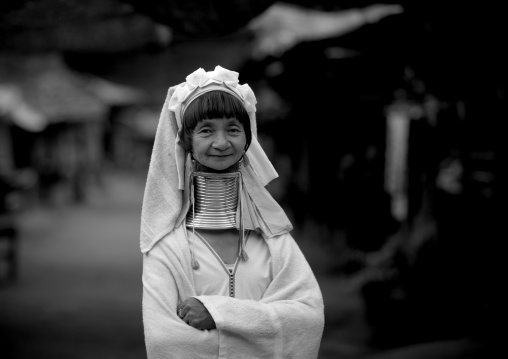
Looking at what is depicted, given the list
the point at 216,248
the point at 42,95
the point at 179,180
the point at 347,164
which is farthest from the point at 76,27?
the point at 42,95

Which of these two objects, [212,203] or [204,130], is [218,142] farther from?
[212,203]

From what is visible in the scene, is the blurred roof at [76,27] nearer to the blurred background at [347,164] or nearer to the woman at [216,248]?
the blurred background at [347,164]

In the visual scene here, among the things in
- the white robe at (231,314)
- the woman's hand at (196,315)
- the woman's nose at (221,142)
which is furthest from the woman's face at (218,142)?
the woman's hand at (196,315)

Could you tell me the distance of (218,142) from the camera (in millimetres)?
2109

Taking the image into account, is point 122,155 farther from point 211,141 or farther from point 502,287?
point 211,141

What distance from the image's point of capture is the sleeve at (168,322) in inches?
78.4

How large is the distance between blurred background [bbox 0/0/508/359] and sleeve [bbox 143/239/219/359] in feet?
5.90

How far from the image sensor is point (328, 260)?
8977mm

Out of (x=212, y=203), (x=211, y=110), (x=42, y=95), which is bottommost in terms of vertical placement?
(x=212, y=203)

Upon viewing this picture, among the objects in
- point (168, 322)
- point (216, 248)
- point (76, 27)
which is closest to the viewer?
point (168, 322)

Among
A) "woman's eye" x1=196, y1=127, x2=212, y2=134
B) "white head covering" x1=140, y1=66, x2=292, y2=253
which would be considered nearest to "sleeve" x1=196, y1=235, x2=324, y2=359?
"white head covering" x1=140, y1=66, x2=292, y2=253

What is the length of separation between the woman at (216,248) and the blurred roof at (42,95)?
46.2 feet

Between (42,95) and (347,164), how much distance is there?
35.2 ft

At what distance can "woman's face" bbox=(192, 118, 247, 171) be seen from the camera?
213 cm
